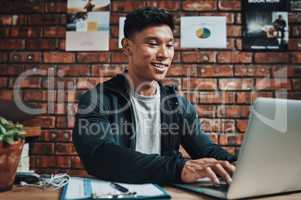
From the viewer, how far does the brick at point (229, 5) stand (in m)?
2.20

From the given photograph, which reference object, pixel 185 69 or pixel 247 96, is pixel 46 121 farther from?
pixel 247 96

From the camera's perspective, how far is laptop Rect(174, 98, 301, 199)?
639mm

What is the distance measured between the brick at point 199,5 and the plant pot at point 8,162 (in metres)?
1.69

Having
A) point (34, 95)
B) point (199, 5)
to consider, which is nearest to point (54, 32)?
point (34, 95)

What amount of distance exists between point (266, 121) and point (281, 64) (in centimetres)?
169

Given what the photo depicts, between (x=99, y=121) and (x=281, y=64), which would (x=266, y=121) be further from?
(x=281, y=64)

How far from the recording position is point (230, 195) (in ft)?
2.23

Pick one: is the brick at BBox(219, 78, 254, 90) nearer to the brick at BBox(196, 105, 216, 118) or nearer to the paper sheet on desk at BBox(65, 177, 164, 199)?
the brick at BBox(196, 105, 216, 118)

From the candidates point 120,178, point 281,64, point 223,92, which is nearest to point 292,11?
point 281,64

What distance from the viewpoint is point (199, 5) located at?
2.21 metres

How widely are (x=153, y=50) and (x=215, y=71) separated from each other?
911 millimetres

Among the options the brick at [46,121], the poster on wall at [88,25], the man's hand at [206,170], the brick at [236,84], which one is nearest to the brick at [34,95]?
the brick at [46,121]

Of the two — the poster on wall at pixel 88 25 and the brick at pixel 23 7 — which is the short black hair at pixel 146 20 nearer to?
the poster on wall at pixel 88 25

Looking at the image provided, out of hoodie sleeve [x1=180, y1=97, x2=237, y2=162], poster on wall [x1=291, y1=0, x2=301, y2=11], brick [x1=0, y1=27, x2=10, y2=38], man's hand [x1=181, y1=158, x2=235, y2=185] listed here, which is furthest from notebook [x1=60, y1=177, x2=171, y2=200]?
poster on wall [x1=291, y1=0, x2=301, y2=11]
